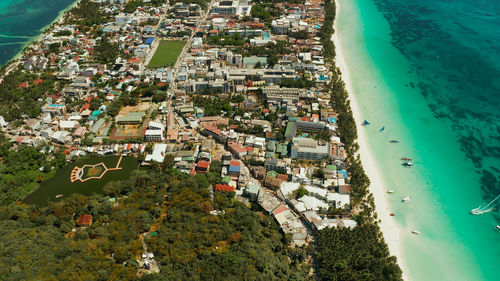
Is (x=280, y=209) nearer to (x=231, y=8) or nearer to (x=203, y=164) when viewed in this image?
(x=203, y=164)

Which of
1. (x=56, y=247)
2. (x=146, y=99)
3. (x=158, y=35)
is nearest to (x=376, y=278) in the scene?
(x=56, y=247)

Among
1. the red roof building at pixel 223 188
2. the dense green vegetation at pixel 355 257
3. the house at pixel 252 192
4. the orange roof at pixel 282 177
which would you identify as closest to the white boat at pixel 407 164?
the dense green vegetation at pixel 355 257

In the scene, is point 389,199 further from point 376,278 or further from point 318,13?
point 318,13

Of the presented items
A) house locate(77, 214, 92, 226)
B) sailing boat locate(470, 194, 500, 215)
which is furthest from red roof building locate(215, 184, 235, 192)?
sailing boat locate(470, 194, 500, 215)

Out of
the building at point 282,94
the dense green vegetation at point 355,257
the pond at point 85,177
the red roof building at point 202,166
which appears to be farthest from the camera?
the building at point 282,94

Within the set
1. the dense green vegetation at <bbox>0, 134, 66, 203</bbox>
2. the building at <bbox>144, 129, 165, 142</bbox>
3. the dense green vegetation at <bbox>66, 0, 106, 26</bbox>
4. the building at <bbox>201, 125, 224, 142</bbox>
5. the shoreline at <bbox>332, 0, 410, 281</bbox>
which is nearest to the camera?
the shoreline at <bbox>332, 0, 410, 281</bbox>

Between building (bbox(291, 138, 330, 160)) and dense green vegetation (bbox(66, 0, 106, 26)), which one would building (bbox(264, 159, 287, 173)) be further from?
dense green vegetation (bbox(66, 0, 106, 26))

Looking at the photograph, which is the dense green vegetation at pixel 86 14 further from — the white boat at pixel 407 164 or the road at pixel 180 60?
the white boat at pixel 407 164
